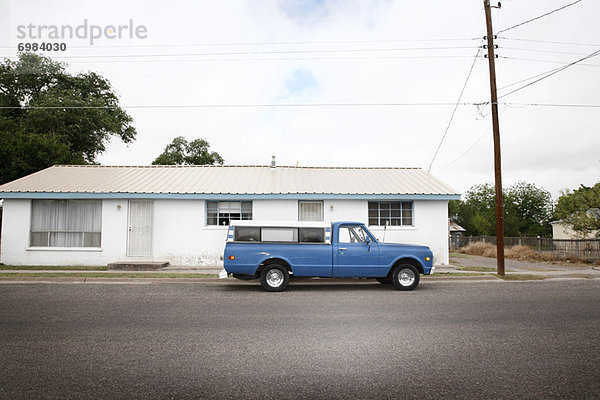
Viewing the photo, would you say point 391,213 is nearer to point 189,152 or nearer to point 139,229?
point 139,229

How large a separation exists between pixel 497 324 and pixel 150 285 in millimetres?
9504

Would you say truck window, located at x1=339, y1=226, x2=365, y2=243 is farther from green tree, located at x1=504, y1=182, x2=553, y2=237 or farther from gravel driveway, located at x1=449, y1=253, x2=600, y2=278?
green tree, located at x1=504, y1=182, x2=553, y2=237

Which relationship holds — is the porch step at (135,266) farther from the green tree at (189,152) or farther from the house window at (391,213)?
the green tree at (189,152)

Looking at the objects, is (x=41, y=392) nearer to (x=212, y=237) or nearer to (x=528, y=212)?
(x=212, y=237)

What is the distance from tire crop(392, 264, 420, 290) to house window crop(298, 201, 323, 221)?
646cm

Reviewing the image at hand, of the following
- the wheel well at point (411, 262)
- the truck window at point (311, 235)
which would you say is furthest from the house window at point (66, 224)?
the wheel well at point (411, 262)

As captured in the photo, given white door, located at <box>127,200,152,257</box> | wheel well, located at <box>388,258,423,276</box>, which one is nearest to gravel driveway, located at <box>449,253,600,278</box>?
wheel well, located at <box>388,258,423,276</box>

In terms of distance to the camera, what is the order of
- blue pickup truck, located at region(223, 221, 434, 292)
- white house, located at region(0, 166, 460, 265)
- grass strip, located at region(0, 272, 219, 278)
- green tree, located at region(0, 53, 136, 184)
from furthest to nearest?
green tree, located at region(0, 53, 136, 184) < white house, located at region(0, 166, 460, 265) < grass strip, located at region(0, 272, 219, 278) < blue pickup truck, located at region(223, 221, 434, 292)

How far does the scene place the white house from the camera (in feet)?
54.8

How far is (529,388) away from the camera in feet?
13.6

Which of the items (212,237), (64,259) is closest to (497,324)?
(212,237)

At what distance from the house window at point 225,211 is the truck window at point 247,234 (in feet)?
20.2

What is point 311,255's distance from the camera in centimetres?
1102

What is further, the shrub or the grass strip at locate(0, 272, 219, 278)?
the shrub
